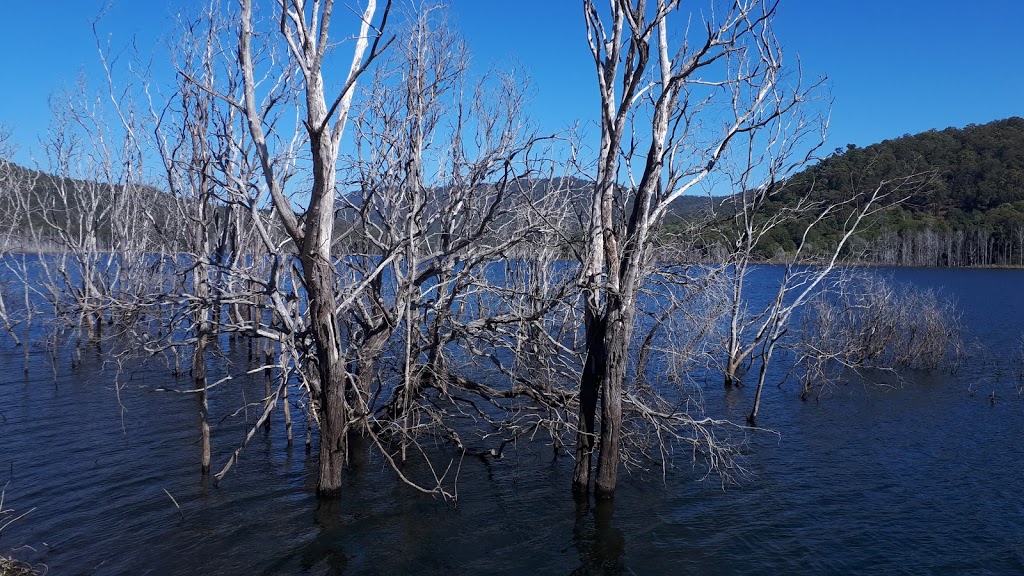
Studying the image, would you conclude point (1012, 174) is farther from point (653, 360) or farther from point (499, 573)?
point (499, 573)

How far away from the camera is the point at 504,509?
991 centimetres

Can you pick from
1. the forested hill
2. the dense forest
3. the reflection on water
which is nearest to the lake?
the reflection on water

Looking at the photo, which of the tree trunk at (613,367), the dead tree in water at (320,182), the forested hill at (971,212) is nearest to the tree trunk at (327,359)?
the dead tree in water at (320,182)

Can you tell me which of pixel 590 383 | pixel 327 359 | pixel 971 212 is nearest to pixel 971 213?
pixel 971 212

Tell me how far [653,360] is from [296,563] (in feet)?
48.1

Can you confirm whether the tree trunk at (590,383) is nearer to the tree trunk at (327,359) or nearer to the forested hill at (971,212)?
the tree trunk at (327,359)

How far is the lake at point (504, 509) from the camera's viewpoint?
8430mm

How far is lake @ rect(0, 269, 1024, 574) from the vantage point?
843cm

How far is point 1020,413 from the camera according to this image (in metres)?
16.9

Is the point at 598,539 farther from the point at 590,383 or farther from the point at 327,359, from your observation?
the point at 327,359

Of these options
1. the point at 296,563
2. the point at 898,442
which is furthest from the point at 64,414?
the point at 898,442

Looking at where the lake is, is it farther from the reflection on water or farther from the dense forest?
the dense forest

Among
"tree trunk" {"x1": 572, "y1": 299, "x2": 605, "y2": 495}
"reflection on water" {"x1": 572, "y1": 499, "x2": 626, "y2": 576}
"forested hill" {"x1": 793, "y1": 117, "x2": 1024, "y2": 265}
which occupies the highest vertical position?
"forested hill" {"x1": 793, "y1": 117, "x2": 1024, "y2": 265}

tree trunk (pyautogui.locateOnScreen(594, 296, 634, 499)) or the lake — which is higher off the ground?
tree trunk (pyautogui.locateOnScreen(594, 296, 634, 499))
